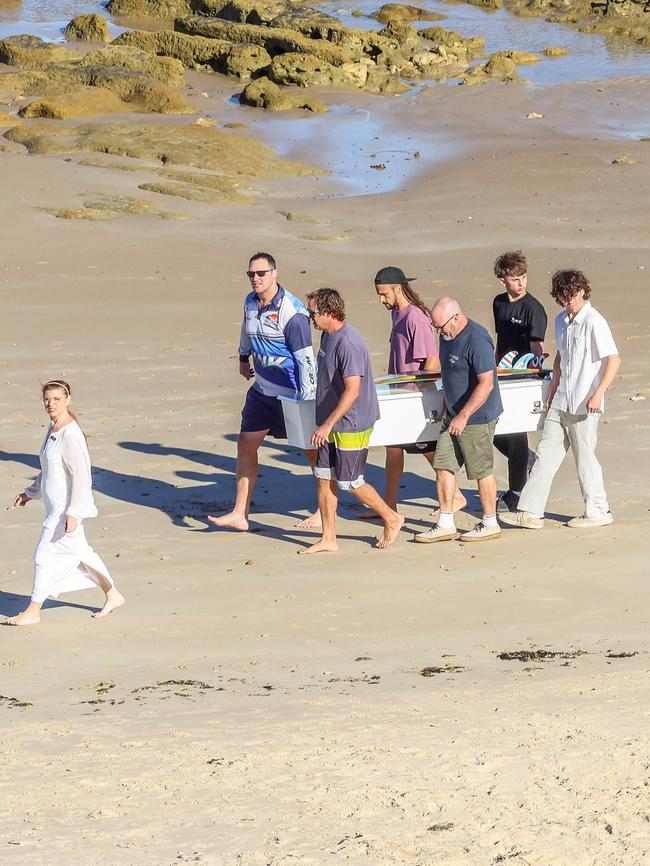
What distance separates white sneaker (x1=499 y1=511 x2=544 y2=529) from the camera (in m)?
8.89

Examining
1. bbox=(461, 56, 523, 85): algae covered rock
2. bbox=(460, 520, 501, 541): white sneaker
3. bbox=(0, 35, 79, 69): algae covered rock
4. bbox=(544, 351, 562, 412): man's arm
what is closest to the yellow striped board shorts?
bbox=(460, 520, 501, 541): white sneaker

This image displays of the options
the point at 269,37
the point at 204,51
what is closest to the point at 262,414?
the point at 204,51

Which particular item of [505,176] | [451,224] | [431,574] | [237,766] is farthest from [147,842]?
[505,176]

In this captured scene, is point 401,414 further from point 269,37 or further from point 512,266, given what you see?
point 269,37

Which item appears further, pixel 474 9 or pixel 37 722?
pixel 474 9

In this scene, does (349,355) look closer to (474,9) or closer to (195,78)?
(195,78)

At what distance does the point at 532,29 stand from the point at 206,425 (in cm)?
4044

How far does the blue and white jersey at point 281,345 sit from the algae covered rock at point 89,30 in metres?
35.8

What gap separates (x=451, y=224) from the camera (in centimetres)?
1941

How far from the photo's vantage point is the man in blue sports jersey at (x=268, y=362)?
8.68 m

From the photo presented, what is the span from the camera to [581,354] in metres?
8.41

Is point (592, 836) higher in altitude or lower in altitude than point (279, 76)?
lower

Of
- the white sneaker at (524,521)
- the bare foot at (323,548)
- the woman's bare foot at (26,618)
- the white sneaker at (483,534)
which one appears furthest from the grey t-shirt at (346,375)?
the woman's bare foot at (26,618)

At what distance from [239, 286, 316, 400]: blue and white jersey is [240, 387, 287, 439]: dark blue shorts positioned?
0.06 m
